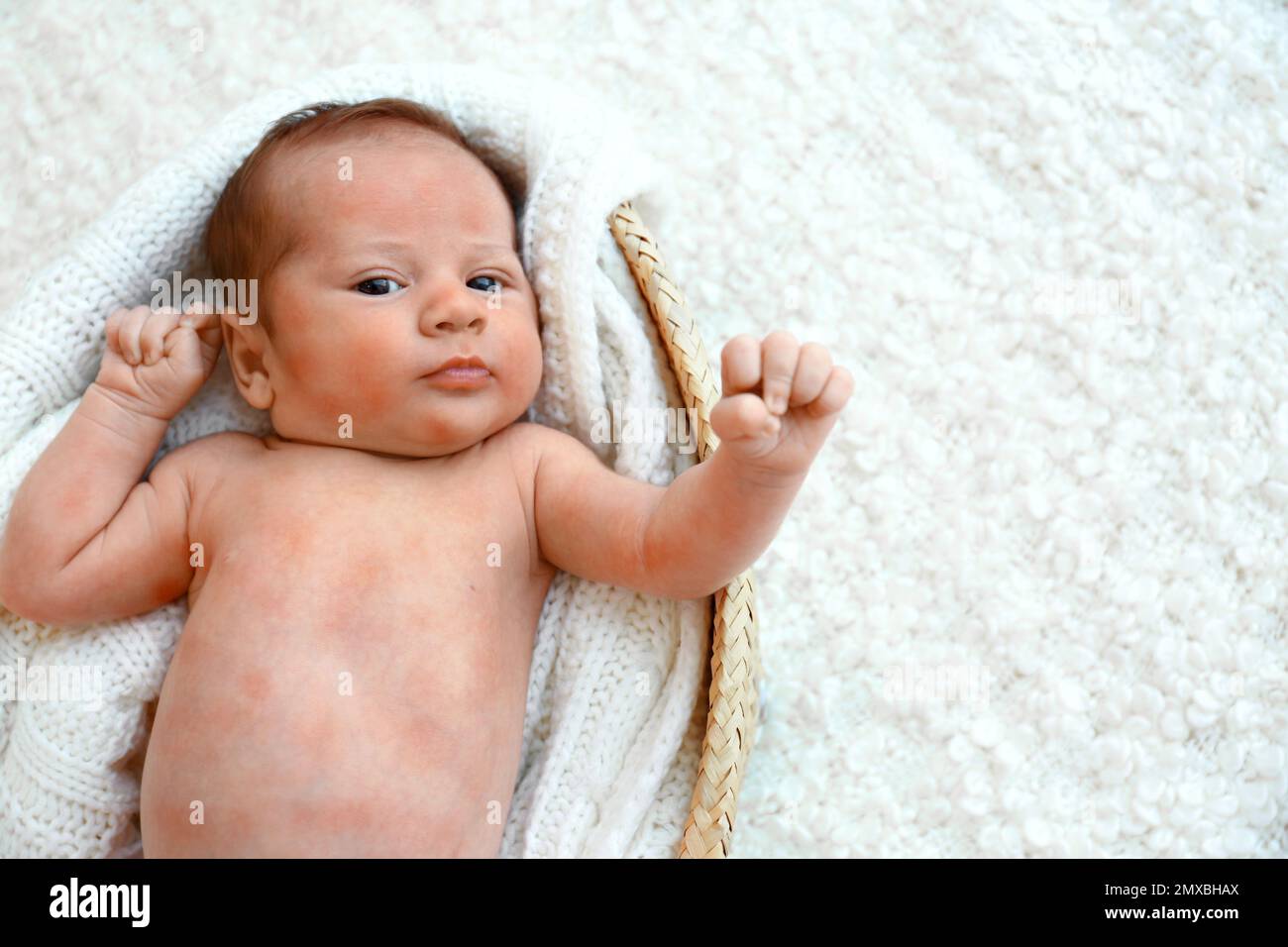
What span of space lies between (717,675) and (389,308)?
1.58ft

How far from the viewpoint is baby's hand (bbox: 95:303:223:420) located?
1373mm

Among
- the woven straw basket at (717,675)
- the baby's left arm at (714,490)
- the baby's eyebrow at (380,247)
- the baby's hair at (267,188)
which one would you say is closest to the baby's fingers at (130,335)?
the baby's hair at (267,188)

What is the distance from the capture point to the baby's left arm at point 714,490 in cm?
108

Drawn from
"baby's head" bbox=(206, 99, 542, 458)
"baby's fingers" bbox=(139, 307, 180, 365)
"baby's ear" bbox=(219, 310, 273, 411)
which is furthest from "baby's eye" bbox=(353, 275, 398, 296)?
"baby's fingers" bbox=(139, 307, 180, 365)

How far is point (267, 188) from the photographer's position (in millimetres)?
1356

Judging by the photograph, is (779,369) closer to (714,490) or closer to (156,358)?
(714,490)

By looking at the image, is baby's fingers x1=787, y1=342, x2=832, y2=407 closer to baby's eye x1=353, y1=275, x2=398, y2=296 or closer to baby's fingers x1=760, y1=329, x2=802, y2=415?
baby's fingers x1=760, y1=329, x2=802, y2=415

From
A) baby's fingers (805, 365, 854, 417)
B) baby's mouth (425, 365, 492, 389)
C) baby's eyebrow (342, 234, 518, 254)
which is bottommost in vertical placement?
baby's mouth (425, 365, 492, 389)

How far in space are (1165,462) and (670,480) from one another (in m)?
0.58

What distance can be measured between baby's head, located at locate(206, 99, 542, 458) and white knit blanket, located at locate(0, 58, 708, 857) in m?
0.09

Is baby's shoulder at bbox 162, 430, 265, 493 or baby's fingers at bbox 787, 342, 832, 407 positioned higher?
baby's fingers at bbox 787, 342, 832, 407

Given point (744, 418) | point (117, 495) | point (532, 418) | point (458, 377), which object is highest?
point (744, 418)

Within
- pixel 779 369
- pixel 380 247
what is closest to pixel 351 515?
pixel 380 247

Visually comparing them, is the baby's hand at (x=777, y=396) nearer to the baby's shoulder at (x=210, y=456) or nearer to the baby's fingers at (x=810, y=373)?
the baby's fingers at (x=810, y=373)
